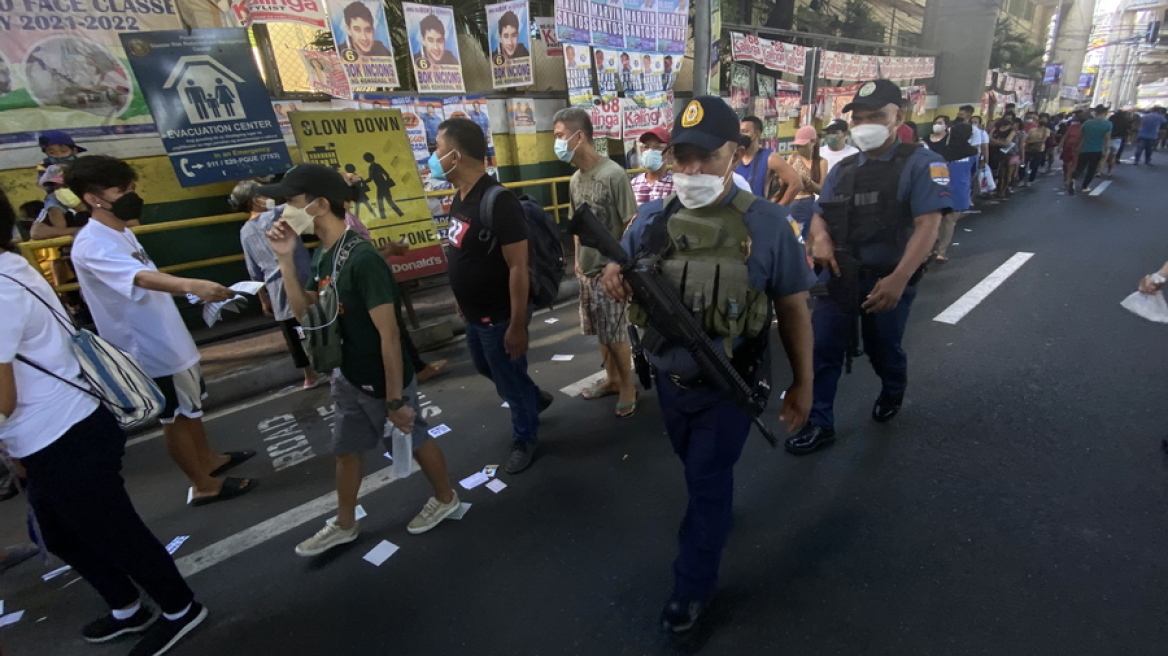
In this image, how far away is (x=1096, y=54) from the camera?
43.2 meters

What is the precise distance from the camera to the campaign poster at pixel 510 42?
743 centimetres

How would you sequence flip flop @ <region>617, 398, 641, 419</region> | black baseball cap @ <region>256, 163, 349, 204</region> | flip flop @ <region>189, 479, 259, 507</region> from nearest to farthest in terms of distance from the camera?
black baseball cap @ <region>256, 163, 349, 204</region>
flip flop @ <region>189, 479, 259, 507</region>
flip flop @ <region>617, 398, 641, 419</region>

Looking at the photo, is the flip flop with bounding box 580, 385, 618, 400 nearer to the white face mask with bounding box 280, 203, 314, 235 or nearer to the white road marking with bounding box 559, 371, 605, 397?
the white road marking with bounding box 559, 371, 605, 397

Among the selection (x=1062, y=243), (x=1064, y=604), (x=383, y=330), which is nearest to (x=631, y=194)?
(x=383, y=330)

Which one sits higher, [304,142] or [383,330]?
[304,142]

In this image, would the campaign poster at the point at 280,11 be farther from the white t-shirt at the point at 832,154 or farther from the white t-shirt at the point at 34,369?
the white t-shirt at the point at 832,154

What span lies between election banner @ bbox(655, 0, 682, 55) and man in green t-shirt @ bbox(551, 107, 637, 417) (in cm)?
705

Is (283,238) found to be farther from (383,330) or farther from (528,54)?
(528,54)

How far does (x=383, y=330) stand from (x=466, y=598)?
1178mm

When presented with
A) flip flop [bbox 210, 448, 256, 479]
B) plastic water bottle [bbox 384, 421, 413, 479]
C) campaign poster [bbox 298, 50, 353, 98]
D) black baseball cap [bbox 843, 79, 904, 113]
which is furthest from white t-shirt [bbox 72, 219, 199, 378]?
campaign poster [bbox 298, 50, 353, 98]

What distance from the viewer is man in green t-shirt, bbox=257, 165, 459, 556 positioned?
209 centimetres

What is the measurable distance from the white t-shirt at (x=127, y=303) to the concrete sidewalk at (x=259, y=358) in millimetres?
1740

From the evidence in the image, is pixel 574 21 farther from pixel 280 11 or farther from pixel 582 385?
pixel 582 385

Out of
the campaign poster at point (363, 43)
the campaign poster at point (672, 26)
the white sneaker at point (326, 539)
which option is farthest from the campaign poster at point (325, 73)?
the white sneaker at point (326, 539)
